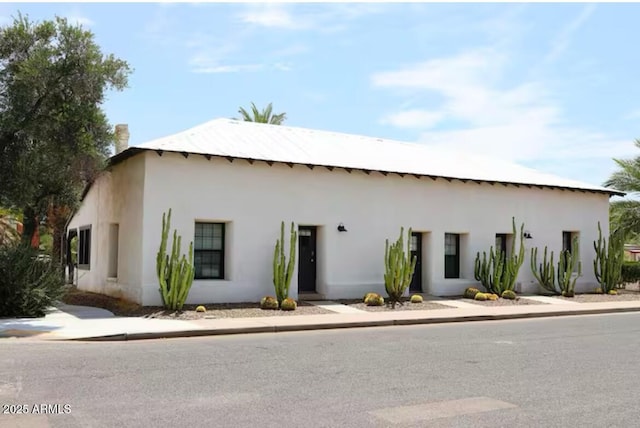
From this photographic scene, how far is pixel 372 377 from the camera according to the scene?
27.0ft

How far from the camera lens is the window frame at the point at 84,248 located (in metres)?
22.2

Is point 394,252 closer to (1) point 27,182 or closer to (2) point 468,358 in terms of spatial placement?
(2) point 468,358

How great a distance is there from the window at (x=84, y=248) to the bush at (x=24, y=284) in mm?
7133

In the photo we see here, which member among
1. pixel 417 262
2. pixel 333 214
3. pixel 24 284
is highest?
pixel 333 214

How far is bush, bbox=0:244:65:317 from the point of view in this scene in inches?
547

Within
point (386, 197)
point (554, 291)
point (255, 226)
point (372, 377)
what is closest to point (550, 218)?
point (554, 291)

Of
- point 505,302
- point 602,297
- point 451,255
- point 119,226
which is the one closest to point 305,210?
point 119,226

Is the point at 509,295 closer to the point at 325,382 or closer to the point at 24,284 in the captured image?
the point at 325,382

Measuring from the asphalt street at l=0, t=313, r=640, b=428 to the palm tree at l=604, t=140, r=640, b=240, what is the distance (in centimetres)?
1613

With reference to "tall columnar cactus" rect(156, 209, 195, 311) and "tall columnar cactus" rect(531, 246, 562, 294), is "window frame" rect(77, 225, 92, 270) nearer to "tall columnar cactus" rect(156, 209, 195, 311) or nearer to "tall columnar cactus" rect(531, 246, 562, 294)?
"tall columnar cactus" rect(156, 209, 195, 311)

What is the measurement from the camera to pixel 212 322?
13.8 meters

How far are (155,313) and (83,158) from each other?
13.7 ft

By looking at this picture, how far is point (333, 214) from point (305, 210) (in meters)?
0.94

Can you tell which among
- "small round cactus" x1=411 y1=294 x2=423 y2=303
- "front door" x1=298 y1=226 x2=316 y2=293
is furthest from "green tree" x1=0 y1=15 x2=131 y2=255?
"small round cactus" x1=411 y1=294 x2=423 y2=303
